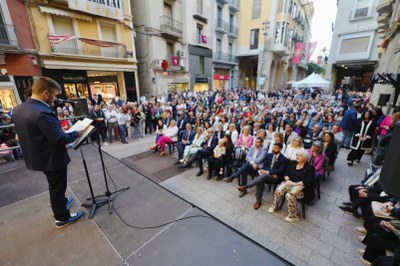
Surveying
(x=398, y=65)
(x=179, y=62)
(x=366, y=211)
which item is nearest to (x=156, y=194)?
(x=366, y=211)

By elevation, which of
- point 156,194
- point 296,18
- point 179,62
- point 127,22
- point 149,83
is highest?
point 296,18

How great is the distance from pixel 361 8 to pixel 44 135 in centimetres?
2737

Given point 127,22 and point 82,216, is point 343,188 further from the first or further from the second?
point 127,22

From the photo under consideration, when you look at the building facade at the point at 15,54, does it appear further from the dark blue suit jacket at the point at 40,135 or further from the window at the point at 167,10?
the window at the point at 167,10

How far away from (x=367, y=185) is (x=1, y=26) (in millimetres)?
13905

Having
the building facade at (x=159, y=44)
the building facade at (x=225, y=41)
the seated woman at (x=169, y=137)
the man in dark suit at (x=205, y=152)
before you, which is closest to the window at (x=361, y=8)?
the building facade at (x=225, y=41)

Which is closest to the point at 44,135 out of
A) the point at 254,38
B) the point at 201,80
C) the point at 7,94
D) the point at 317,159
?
the point at 317,159

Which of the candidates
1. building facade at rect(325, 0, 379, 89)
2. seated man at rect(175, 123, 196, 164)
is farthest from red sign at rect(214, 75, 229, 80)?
seated man at rect(175, 123, 196, 164)

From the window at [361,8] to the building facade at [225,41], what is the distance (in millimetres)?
12083

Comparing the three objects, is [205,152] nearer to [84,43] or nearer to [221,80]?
[84,43]

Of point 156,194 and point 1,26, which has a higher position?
point 1,26

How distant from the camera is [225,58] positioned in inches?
865

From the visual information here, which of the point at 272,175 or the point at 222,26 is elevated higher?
the point at 222,26

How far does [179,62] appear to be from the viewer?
15258 mm
